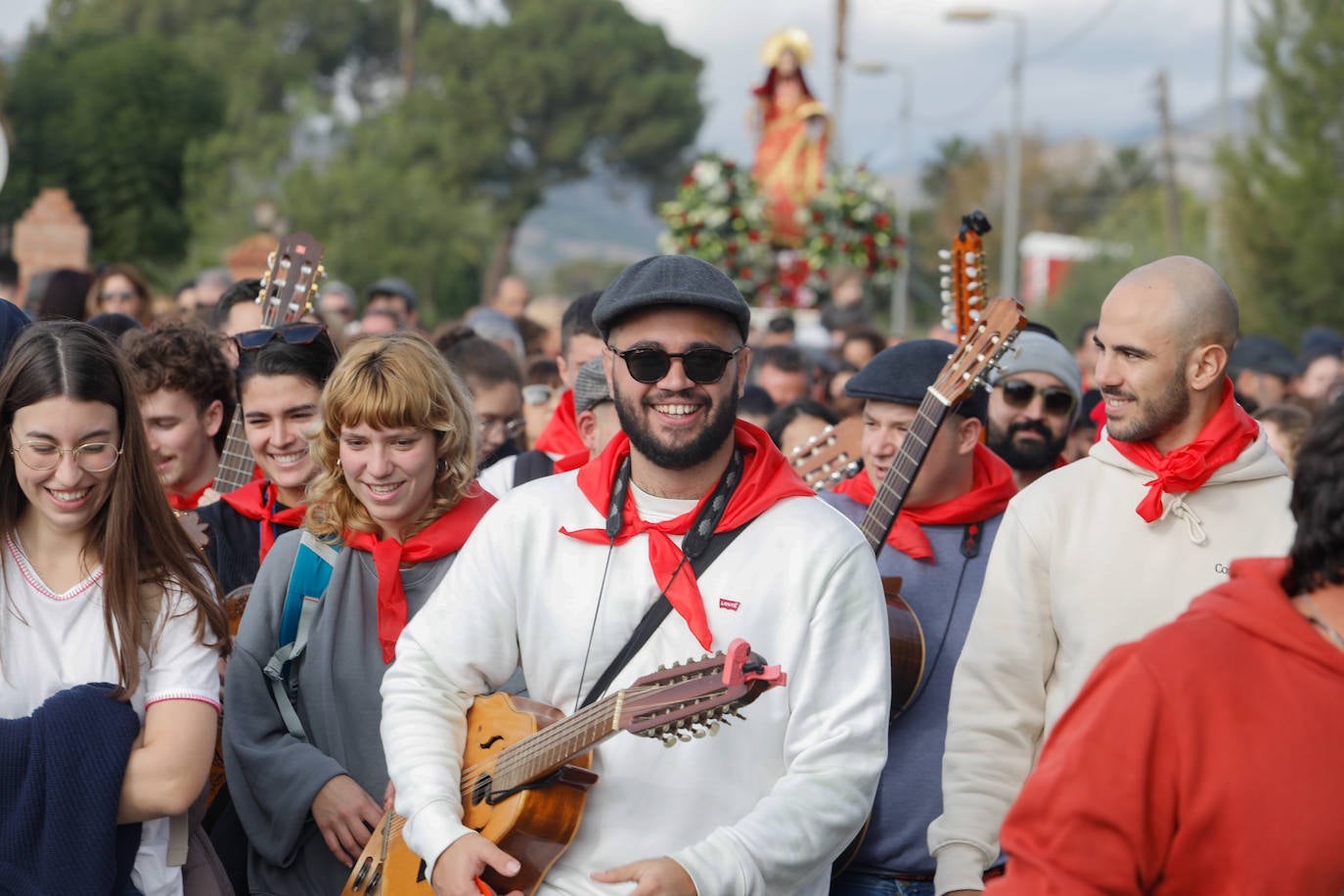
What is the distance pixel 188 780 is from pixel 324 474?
4.10 ft

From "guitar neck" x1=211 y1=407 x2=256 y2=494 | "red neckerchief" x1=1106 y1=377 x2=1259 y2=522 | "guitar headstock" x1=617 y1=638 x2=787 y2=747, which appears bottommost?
"guitar headstock" x1=617 y1=638 x2=787 y2=747

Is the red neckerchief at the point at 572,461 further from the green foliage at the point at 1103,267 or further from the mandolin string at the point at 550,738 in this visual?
the green foliage at the point at 1103,267

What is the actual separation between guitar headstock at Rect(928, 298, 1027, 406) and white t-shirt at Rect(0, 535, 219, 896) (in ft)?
7.47

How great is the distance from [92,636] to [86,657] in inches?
2.0

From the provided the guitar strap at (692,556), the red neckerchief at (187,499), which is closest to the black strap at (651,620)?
the guitar strap at (692,556)

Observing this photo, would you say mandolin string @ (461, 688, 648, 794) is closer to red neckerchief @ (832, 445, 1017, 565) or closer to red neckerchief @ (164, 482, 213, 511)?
red neckerchief @ (832, 445, 1017, 565)

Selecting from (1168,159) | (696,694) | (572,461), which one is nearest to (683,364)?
(696,694)

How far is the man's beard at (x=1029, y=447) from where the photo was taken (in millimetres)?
5871

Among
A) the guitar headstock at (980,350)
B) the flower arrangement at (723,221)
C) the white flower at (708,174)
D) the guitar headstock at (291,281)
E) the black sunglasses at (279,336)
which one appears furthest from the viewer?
the white flower at (708,174)

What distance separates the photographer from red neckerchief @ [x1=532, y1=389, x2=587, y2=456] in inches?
232

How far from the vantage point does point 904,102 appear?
41.0 m

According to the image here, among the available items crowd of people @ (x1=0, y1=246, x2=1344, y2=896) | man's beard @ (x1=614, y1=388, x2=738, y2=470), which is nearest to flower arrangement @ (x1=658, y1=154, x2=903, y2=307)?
crowd of people @ (x1=0, y1=246, x2=1344, y2=896)

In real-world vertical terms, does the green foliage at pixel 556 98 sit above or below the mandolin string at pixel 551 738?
above

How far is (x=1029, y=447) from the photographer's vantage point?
588cm
